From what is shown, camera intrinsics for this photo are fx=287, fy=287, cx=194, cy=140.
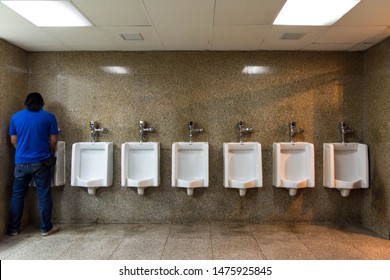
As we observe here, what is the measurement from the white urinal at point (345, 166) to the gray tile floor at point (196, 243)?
507 mm

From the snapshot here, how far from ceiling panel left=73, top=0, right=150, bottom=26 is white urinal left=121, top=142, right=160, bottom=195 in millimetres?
1265

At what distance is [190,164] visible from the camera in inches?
129

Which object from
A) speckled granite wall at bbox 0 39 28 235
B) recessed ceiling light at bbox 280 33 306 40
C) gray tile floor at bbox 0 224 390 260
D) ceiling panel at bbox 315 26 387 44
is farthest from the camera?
speckled granite wall at bbox 0 39 28 235

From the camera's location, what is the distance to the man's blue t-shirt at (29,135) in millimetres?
2941

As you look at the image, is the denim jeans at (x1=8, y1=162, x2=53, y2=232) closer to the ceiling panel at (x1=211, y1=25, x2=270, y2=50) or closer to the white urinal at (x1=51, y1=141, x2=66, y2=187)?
the white urinal at (x1=51, y1=141, x2=66, y2=187)

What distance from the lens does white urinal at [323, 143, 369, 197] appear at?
3.14m

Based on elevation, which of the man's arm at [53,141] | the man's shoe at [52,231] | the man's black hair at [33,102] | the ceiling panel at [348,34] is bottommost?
the man's shoe at [52,231]

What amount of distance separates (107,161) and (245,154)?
5.12 feet

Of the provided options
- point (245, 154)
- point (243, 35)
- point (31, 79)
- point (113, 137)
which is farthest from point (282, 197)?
point (31, 79)

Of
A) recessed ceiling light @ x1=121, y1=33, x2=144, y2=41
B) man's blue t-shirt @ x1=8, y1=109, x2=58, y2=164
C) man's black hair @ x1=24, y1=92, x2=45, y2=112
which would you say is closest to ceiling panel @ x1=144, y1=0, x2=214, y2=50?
recessed ceiling light @ x1=121, y1=33, x2=144, y2=41

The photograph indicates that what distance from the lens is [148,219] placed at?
339 centimetres

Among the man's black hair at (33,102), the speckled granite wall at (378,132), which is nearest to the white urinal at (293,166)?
the speckled granite wall at (378,132)

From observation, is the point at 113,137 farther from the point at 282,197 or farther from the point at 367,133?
the point at 367,133

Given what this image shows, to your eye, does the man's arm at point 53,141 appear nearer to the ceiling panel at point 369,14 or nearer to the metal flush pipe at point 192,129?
the metal flush pipe at point 192,129
